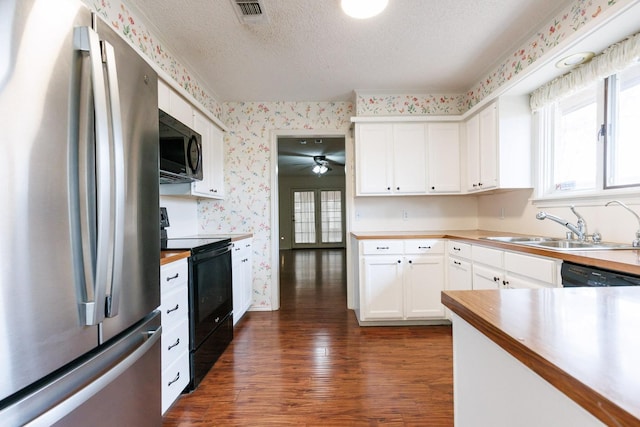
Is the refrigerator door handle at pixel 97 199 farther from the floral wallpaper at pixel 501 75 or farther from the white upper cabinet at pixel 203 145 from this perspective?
the floral wallpaper at pixel 501 75

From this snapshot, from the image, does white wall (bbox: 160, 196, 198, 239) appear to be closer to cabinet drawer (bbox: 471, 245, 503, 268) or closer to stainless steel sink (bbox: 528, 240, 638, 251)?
cabinet drawer (bbox: 471, 245, 503, 268)

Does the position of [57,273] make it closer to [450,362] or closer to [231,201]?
[450,362]

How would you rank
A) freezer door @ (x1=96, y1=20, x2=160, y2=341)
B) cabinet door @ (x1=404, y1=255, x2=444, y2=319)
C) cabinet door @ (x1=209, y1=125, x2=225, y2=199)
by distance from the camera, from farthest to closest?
cabinet door @ (x1=209, y1=125, x2=225, y2=199)
cabinet door @ (x1=404, y1=255, x2=444, y2=319)
freezer door @ (x1=96, y1=20, x2=160, y2=341)

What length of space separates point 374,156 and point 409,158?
383mm

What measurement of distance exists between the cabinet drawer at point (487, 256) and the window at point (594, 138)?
72cm

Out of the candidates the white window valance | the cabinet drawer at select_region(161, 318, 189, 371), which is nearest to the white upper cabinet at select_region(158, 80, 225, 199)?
the cabinet drawer at select_region(161, 318, 189, 371)

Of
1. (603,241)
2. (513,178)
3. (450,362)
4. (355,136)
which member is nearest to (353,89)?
(355,136)

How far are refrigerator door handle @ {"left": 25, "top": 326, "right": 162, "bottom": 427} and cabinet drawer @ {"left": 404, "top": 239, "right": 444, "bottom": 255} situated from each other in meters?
2.22

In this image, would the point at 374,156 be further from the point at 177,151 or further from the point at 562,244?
the point at 177,151

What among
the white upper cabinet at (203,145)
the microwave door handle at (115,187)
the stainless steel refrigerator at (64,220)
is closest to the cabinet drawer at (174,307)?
the stainless steel refrigerator at (64,220)

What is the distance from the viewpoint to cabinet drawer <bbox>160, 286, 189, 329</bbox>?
1.48 m

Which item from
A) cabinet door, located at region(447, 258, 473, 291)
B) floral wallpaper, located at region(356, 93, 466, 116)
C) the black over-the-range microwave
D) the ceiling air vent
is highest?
the ceiling air vent

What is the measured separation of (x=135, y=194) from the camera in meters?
1.04

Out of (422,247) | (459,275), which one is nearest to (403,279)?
(422,247)
